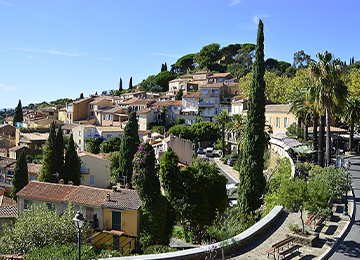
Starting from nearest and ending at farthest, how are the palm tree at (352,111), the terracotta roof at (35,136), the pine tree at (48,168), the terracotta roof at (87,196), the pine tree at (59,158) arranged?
the terracotta roof at (87,196), the palm tree at (352,111), the pine tree at (48,168), the pine tree at (59,158), the terracotta roof at (35,136)

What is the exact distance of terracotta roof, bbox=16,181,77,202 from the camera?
91.7 ft

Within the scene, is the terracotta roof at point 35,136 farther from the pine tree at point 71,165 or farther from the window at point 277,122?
the window at point 277,122

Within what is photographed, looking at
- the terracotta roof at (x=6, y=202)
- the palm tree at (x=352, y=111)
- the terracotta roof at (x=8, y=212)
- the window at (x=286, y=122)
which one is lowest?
the terracotta roof at (x=6, y=202)

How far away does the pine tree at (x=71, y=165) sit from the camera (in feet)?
129

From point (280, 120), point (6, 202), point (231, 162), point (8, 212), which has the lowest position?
point (6, 202)

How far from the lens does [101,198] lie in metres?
26.4

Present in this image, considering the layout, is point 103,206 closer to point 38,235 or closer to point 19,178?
point 38,235

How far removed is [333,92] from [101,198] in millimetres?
19353

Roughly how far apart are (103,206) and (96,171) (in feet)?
69.4

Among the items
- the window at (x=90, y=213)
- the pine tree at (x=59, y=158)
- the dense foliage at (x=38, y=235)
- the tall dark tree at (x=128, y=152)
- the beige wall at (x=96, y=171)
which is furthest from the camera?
the beige wall at (x=96, y=171)

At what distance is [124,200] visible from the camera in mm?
24844

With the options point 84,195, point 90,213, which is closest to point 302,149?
point 90,213

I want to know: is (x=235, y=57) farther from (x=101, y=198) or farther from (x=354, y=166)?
(x=101, y=198)

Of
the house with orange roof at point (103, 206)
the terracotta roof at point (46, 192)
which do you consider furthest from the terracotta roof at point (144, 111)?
the terracotta roof at point (46, 192)
